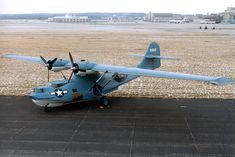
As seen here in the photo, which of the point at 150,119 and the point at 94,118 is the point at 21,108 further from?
the point at 150,119

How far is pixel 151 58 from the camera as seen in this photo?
92.9ft

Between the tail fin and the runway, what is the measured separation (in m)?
3.10

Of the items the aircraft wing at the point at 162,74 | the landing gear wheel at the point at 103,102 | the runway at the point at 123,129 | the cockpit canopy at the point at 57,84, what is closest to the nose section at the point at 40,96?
the cockpit canopy at the point at 57,84

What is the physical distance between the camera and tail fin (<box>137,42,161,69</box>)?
2825cm

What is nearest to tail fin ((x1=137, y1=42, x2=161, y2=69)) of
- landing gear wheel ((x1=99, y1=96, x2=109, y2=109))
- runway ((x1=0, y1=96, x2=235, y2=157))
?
runway ((x1=0, y1=96, x2=235, y2=157))

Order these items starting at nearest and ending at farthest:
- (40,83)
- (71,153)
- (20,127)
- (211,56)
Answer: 1. (71,153)
2. (20,127)
3. (40,83)
4. (211,56)

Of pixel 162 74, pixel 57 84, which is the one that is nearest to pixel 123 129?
pixel 162 74

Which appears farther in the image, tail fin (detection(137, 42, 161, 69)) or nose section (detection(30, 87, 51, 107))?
tail fin (detection(137, 42, 161, 69))

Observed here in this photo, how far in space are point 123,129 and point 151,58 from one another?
383 inches

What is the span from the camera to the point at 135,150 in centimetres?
1692

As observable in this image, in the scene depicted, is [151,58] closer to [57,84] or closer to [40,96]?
[57,84]

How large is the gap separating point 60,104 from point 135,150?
8699 millimetres

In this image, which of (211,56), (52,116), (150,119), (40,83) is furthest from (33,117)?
(211,56)

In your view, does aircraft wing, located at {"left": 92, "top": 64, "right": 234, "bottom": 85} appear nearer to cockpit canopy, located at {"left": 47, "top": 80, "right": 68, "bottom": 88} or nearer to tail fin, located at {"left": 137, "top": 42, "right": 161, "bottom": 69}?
cockpit canopy, located at {"left": 47, "top": 80, "right": 68, "bottom": 88}
